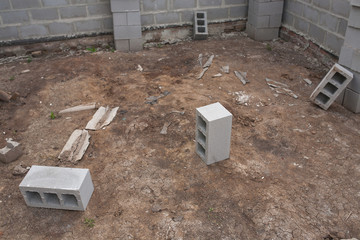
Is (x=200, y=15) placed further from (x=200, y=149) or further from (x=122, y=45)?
(x=200, y=149)

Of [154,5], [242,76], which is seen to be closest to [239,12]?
[154,5]

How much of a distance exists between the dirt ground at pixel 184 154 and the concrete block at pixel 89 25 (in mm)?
966

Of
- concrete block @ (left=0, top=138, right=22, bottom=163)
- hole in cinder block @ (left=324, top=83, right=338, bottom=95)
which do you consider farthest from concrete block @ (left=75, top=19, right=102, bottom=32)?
hole in cinder block @ (left=324, top=83, right=338, bottom=95)

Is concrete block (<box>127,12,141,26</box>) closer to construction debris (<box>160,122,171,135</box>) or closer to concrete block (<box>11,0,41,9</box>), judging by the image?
concrete block (<box>11,0,41,9</box>)

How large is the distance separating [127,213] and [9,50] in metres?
5.90

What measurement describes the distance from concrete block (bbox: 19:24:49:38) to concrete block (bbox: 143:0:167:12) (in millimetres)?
2530

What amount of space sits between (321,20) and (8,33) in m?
7.20

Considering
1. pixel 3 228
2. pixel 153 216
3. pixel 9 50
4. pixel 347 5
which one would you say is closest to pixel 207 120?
pixel 153 216

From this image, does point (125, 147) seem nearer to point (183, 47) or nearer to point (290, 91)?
point (290, 91)

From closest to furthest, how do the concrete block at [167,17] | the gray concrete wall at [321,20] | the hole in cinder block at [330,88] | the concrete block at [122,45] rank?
the hole in cinder block at [330,88] → the gray concrete wall at [321,20] → the concrete block at [122,45] → the concrete block at [167,17]

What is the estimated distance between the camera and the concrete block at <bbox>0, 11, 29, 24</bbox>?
7078mm

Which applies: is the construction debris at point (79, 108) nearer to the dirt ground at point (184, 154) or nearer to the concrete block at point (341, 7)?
the dirt ground at point (184, 154)

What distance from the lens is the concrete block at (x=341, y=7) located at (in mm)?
5967

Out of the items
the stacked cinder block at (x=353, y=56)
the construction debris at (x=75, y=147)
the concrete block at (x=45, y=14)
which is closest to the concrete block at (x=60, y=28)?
the concrete block at (x=45, y=14)
